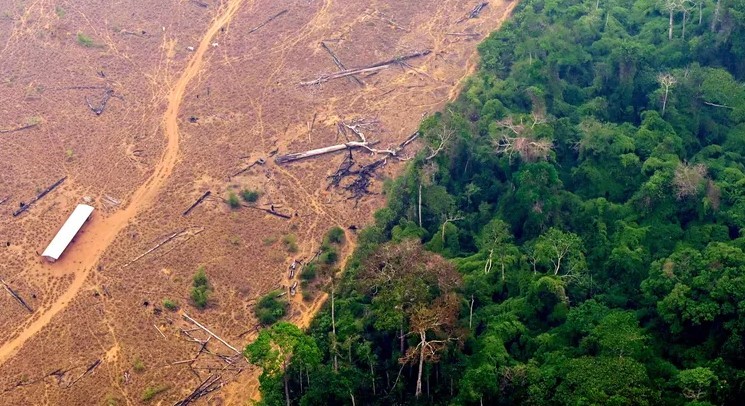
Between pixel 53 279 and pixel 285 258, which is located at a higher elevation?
pixel 53 279

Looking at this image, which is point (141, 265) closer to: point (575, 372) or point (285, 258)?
point (285, 258)

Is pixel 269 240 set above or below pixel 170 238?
below

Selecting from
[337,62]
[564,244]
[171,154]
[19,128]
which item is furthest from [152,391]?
[337,62]

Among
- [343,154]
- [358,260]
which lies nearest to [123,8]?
[343,154]

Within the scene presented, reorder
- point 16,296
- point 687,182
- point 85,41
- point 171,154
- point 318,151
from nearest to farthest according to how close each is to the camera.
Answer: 1. point 687,182
2. point 16,296
3. point 171,154
4. point 318,151
5. point 85,41

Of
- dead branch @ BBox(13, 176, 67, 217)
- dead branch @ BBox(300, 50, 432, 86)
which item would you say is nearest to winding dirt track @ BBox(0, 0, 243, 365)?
dead branch @ BBox(13, 176, 67, 217)

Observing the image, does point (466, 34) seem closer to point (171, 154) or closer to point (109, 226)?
point (171, 154)
